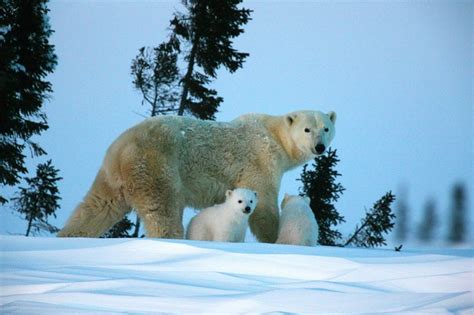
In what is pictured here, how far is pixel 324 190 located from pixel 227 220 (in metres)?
7.00

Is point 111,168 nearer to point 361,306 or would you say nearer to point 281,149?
point 281,149

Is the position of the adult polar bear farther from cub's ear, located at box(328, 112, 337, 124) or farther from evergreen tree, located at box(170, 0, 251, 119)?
evergreen tree, located at box(170, 0, 251, 119)

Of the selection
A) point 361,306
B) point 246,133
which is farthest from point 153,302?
point 246,133

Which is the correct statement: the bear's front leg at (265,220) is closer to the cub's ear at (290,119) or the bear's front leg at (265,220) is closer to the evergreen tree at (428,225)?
the cub's ear at (290,119)

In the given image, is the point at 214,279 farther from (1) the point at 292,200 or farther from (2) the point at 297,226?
(1) the point at 292,200

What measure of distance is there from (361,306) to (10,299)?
182 centimetres

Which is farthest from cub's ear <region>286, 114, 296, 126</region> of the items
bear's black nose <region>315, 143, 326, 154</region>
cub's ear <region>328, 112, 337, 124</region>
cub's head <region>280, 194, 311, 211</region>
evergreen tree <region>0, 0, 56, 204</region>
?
evergreen tree <region>0, 0, 56, 204</region>

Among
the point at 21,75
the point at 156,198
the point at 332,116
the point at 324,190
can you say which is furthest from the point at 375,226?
the point at 21,75

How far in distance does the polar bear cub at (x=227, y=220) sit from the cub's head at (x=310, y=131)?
1.16 m

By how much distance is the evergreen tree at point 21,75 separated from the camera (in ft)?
50.0

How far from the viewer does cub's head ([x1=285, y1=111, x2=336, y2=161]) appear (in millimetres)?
8422

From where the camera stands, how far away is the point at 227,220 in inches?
292

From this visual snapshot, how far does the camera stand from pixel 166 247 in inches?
197

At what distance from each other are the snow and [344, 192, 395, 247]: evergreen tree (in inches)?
308
